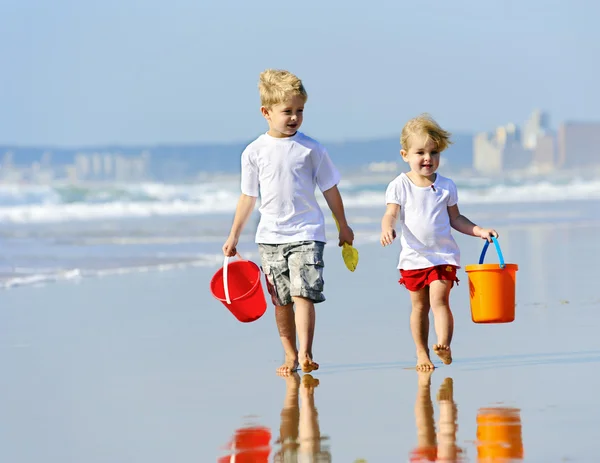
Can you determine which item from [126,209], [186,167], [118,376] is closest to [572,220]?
[118,376]

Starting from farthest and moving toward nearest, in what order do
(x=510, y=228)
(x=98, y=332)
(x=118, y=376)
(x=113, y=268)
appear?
(x=510, y=228) → (x=113, y=268) → (x=98, y=332) → (x=118, y=376)

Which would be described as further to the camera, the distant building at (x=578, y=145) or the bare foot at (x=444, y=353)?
the distant building at (x=578, y=145)

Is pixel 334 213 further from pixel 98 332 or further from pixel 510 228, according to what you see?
pixel 510 228

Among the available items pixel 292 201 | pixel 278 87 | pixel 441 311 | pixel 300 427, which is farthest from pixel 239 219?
pixel 300 427

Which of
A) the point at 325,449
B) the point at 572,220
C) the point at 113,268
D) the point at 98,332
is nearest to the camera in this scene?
the point at 325,449

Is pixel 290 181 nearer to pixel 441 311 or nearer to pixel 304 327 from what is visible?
pixel 304 327

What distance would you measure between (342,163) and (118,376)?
47955 millimetres

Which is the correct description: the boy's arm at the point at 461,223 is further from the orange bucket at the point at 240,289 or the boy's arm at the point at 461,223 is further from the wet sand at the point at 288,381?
the orange bucket at the point at 240,289

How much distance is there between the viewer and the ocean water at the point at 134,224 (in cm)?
1049

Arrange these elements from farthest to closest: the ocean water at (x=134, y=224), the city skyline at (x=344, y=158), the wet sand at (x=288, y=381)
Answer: the city skyline at (x=344, y=158) → the ocean water at (x=134, y=224) → the wet sand at (x=288, y=381)

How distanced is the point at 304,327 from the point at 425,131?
3.23 feet

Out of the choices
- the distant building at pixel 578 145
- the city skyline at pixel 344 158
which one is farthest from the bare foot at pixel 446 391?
the distant building at pixel 578 145

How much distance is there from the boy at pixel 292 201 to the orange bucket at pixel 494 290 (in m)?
0.58

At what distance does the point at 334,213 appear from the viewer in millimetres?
5031
